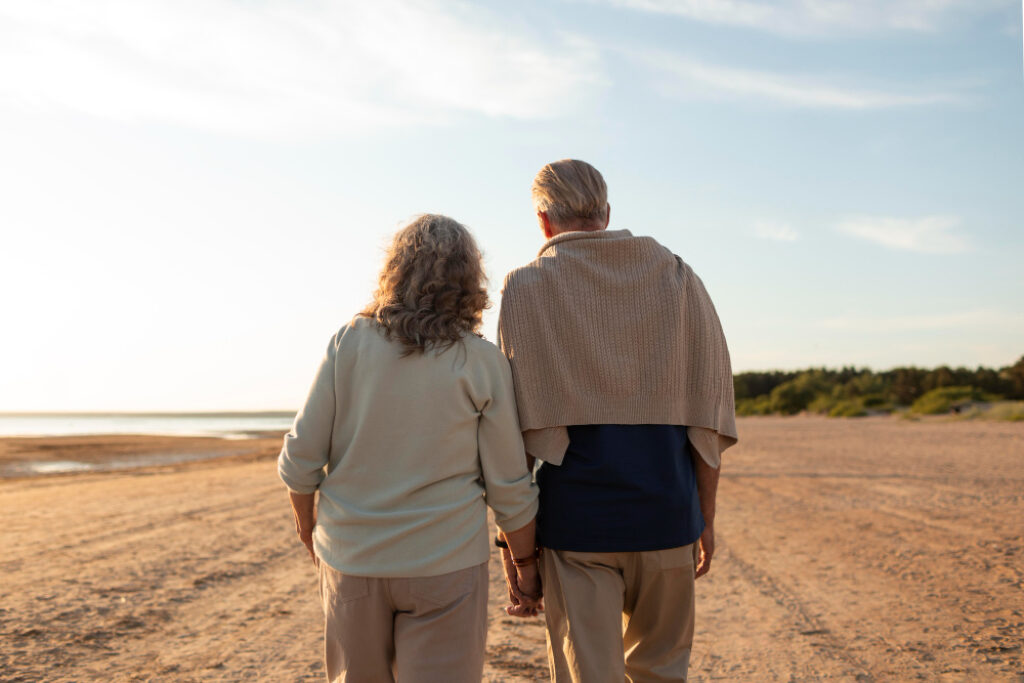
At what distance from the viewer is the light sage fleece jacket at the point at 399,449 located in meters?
1.92

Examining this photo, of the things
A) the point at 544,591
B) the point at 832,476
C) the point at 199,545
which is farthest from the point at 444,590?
the point at 832,476

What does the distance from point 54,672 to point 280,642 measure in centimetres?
112

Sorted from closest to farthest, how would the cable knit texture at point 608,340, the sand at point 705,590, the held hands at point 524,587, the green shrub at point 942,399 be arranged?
the cable knit texture at point 608,340
the held hands at point 524,587
the sand at point 705,590
the green shrub at point 942,399

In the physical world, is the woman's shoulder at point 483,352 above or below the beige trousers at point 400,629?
above

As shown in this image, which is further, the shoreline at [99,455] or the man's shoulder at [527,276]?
the shoreline at [99,455]

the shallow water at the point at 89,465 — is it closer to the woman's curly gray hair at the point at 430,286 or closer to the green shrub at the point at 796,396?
the woman's curly gray hair at the point at 430,286

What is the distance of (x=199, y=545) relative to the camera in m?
7.27

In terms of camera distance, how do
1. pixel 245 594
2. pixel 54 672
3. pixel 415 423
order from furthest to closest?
1. pixel 245 594
2. pixel 54 672
3. pixel 415 423

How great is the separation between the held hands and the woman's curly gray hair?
0.75m

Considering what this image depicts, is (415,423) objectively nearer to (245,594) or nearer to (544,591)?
(544,591)

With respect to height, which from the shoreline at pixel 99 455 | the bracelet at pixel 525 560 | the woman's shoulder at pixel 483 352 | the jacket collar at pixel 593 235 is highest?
the jacket collar at pixel 593 235

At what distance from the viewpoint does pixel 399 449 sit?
1.93 m

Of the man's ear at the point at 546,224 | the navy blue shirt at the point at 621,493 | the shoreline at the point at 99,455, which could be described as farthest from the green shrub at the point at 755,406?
the navy blue shirt at the point at 621,493

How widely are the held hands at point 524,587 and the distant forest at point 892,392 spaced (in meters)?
37.3
